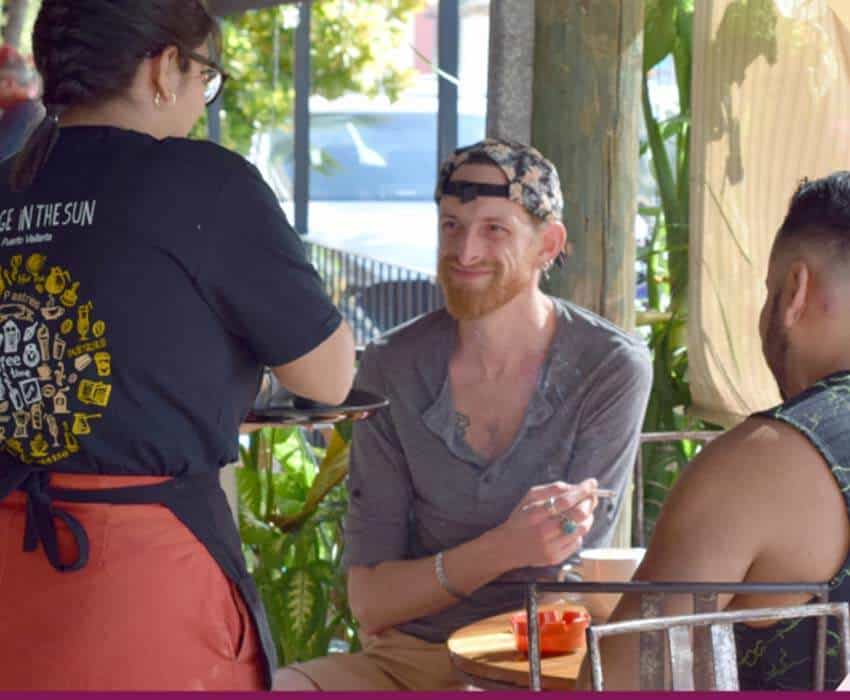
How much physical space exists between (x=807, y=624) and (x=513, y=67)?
6.43 feet

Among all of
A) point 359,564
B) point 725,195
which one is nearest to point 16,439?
point 359,564

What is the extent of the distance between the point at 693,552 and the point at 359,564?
1232 mm

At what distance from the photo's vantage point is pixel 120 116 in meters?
2.14

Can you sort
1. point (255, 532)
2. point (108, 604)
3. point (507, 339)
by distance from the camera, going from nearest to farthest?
point (108, 604)
point (507, 339)
point (255, 532)

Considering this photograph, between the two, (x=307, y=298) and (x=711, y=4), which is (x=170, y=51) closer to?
(x=307, y=298)

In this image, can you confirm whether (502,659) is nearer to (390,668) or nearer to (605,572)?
(605,572)

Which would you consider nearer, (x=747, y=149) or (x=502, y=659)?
(x=502, y=659)

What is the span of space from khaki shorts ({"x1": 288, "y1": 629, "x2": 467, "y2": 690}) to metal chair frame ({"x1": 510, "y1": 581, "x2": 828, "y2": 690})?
1098mm

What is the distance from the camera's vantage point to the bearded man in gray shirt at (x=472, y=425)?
10.1ft

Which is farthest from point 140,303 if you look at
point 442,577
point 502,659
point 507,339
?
point 507,339

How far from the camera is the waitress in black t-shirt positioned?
2.02m

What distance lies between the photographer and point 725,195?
3.39 metres

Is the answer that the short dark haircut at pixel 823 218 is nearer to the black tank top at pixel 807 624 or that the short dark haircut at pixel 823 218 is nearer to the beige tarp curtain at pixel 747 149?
the black tank top at pixel 807 624

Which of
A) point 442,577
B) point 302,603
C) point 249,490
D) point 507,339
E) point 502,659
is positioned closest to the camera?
point 502,659
